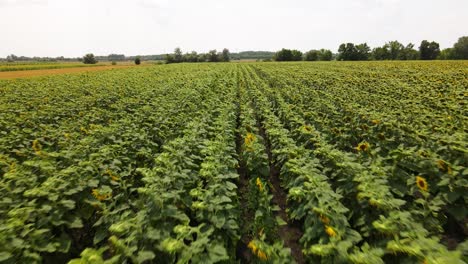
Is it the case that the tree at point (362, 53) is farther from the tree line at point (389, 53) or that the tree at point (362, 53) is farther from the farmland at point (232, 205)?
the farmland at point (232, 205)

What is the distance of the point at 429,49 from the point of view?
68250mm

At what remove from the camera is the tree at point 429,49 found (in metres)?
67.9

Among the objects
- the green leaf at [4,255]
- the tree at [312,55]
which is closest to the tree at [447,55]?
the tree at [312,55]

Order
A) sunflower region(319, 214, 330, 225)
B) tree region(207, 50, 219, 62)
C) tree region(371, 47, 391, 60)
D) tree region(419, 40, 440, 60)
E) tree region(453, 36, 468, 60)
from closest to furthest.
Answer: sunflower region(319, 214, 330, 225) < tree region(453, 36, 468, 60) < tree region(419, 40, 440, 60) < tree region(371, 47, 391, 60) < tree region(207, 50, 219, 62)

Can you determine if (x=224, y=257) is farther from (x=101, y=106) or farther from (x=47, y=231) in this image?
(x=101, y=106)

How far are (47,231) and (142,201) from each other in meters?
0.94

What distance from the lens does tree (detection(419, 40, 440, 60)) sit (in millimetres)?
67938

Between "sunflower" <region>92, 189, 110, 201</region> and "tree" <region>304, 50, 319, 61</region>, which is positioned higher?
"sunflower" <region>92, 189, 110, 201</region>

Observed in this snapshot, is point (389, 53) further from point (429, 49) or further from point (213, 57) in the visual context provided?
point (213, 57)

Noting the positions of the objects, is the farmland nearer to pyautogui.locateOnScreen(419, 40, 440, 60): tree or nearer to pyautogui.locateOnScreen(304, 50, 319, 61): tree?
pyautogui.locateOnScreen(419, 40, 440, 60): tree

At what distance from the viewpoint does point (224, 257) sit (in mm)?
2354

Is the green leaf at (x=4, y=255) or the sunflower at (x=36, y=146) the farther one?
the sunflower at (x=36, y=146)

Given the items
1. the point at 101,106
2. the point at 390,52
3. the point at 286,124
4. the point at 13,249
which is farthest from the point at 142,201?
the point at 390,52

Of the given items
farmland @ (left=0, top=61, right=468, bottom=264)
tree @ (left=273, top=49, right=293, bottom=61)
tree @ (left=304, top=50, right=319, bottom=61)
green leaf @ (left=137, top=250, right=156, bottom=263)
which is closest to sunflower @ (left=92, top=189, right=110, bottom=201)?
farmland @ (left=0, top=61, right=468, bottom=264)
